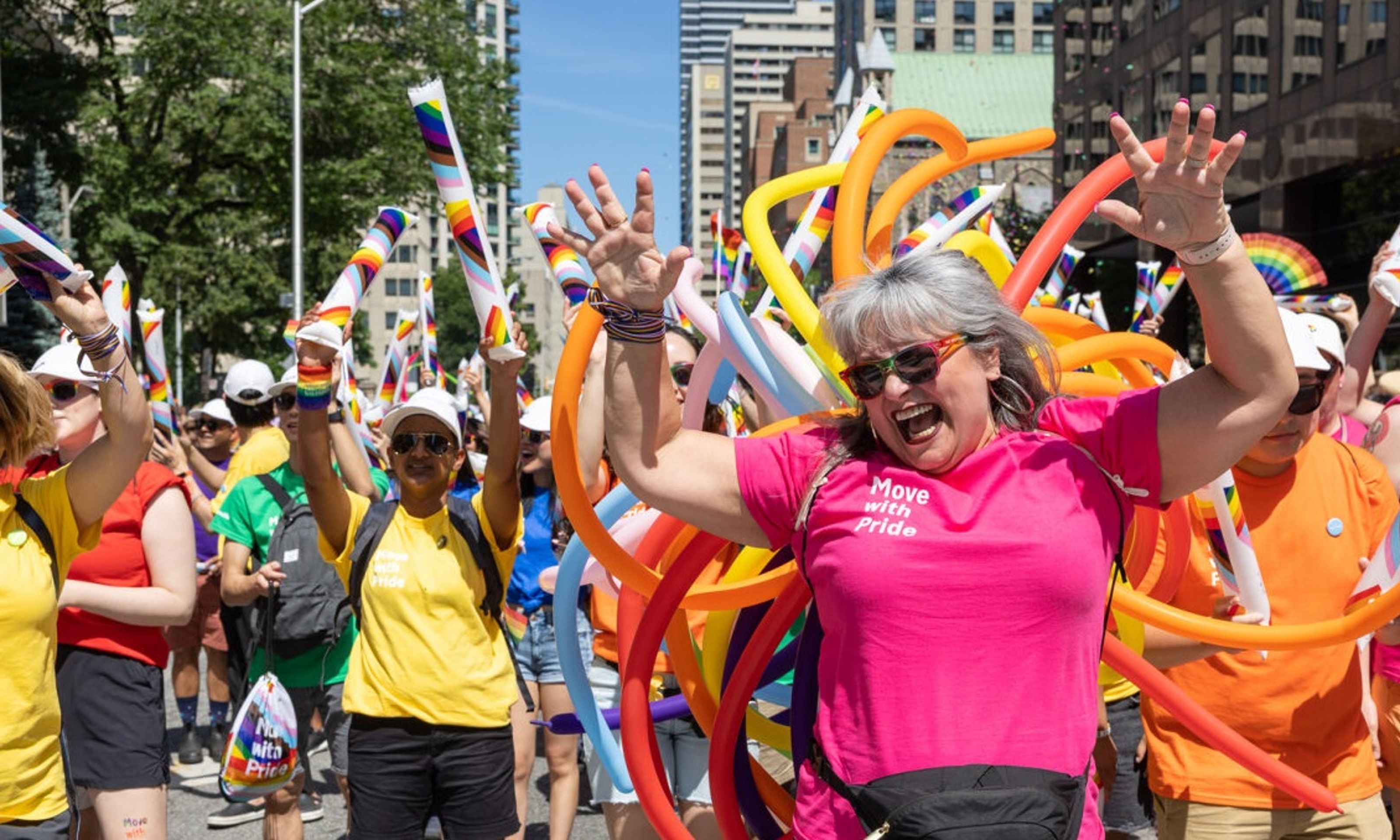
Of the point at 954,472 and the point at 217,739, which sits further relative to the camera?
the point at 217,739

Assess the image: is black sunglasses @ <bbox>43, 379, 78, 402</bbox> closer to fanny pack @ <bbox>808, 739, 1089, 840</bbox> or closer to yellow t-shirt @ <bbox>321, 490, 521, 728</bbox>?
yellow t-shirt @ <bbox>321, 490, 521, 728</bbox>

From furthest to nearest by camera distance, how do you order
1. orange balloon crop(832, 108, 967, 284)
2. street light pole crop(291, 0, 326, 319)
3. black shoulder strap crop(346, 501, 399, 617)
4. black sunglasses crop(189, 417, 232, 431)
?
street light pole crop(291, 0, 326, 319) < black sunglasses crop(189, 417, 232, 431) < black shoulder strap crop(346, 501, 399, 617) < orange balloon crop(832, 108, 967, 284)

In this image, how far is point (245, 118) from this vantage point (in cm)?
2573

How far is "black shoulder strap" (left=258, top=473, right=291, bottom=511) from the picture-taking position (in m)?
5.80

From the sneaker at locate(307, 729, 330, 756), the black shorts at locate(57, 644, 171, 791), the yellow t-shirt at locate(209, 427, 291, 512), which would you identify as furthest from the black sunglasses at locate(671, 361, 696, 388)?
the sneaker at locate(307, 729, 330, 756)

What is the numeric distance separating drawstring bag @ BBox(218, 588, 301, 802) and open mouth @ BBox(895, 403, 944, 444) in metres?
2.98

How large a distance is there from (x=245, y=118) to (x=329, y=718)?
862 inches

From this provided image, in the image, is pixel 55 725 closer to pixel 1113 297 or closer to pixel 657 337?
pixel 657 337

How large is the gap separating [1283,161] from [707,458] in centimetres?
2188

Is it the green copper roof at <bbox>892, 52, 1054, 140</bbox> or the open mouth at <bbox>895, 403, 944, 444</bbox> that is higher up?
the green copper roof at <bbox>892, 52, 1054, 140</bbox>

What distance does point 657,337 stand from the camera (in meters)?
2.57

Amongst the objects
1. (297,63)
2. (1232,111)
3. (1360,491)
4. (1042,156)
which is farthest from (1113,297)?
(1042,156)

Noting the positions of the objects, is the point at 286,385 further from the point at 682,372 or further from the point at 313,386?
the point at 313,386

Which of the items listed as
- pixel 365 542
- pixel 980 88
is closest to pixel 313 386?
pixel 365 542
